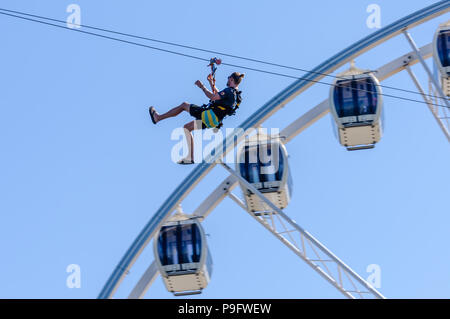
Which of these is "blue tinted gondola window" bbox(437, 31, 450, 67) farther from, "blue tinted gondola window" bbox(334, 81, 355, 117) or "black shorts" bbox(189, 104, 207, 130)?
"black shorts" bbox(189, 104, 207, 130)

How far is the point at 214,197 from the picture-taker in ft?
106

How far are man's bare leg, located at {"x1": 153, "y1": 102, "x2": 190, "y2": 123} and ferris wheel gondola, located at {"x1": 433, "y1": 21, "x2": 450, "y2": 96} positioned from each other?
5.97 m

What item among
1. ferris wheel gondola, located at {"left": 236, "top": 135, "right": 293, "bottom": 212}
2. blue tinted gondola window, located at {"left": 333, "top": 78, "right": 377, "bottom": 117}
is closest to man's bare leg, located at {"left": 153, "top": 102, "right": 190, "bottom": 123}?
ferris wheel gondola, located at {"left": 236, "top": 135, "right": 293, "bottom": 212}

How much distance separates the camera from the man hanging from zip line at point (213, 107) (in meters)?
28.5

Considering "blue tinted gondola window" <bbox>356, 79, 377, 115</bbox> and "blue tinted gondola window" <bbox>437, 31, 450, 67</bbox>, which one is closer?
"blue tinted gondola window" <bbox>356, 79, 377, 115</bbox>

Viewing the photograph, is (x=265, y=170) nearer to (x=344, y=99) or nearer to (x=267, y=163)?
(x=267, y=163)

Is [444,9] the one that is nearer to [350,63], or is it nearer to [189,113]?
[350,63]

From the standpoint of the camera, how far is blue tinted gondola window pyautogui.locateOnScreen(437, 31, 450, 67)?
31.3 m

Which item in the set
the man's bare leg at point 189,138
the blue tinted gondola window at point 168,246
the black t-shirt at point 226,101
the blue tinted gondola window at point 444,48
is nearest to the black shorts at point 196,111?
the black t-shirt at point 226,101

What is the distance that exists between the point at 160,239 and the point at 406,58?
682 cm

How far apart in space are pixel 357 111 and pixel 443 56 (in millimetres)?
2277

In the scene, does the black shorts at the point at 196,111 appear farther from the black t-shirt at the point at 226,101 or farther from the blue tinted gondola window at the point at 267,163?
the blue tinted gondola window at the point at 267,163
